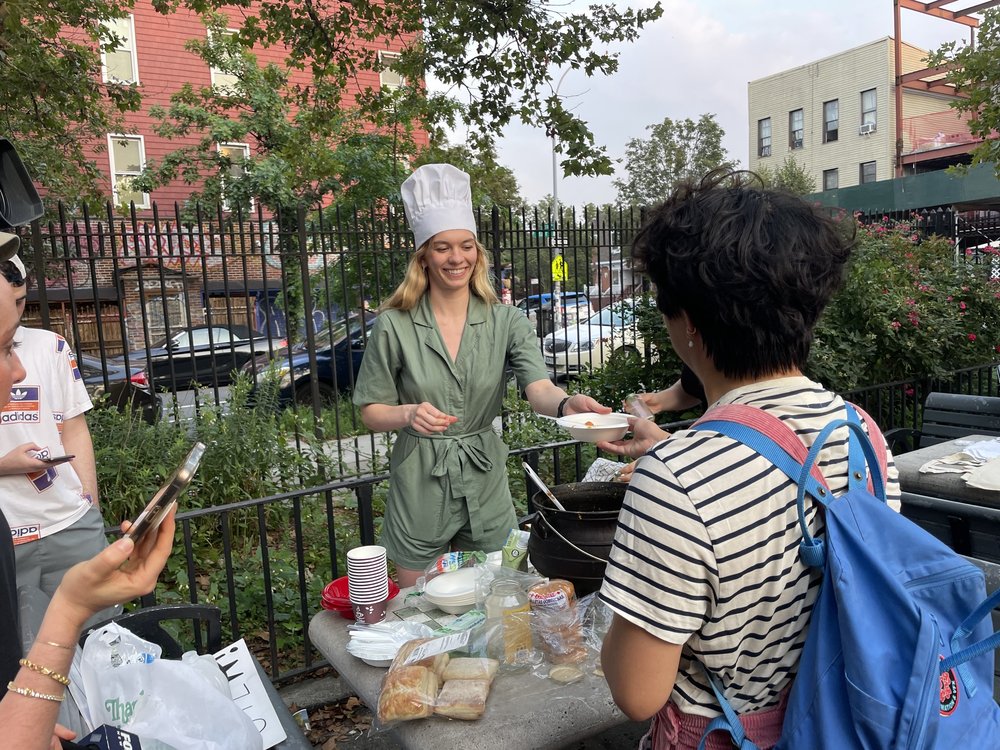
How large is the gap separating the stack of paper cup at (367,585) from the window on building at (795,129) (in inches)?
1503

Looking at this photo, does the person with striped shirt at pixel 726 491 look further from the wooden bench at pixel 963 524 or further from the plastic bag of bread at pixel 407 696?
the wooden bench at pixel 963 524

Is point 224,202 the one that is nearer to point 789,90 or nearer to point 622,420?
point 622,420

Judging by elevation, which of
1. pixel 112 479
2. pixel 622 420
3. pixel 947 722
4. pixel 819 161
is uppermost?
pixel 819 161

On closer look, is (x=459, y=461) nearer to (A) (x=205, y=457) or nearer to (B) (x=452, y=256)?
(B) (x=452, y=256)

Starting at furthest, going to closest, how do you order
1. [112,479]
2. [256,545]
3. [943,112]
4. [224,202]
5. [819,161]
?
[819,161] → [943,112] → [224,202] → [256,545] → [112,479]

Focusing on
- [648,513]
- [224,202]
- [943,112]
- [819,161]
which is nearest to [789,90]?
[819,161]

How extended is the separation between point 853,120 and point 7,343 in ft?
123

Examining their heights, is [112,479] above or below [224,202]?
below

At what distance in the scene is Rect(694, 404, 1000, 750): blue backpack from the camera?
0.99 metres

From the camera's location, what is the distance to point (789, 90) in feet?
115

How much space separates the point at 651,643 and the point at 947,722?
1.41 ft

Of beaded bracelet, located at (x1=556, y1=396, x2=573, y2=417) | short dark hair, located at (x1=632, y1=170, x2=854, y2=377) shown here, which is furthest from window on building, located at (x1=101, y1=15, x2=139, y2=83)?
short dark hair, located at (x1=632, y1=170, x2=854, y2=377)

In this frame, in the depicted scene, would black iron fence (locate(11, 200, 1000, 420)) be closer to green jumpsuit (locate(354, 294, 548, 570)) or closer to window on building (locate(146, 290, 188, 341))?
green jumpsuit (locate(354, 294, 548, 570))

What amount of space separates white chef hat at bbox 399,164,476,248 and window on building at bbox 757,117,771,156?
38126 millimetres
